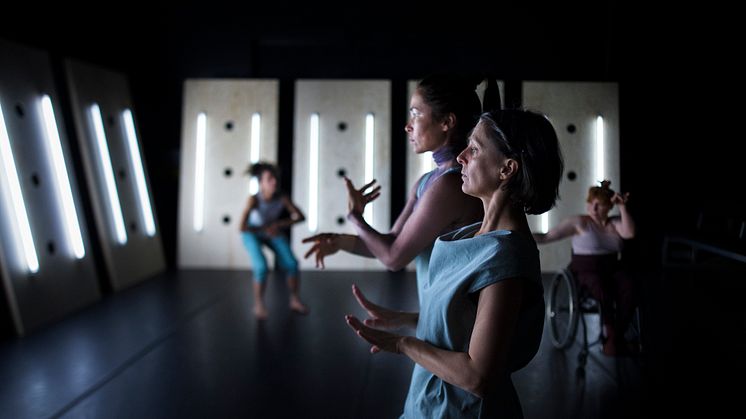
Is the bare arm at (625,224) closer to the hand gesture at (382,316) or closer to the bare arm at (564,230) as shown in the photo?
the bare arm at (564,230)

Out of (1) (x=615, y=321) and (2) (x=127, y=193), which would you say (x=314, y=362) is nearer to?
(1) (x=615, y=321)

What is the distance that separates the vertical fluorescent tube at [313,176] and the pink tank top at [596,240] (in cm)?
349

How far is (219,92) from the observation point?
694 centimetres

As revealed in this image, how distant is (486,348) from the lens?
1.21m

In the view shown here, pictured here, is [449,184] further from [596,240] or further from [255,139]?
[255,139]

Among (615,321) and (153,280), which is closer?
(615,321)

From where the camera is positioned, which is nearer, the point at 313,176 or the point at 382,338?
the point at 382,338

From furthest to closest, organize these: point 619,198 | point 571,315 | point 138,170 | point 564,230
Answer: point 138,170
point 571,315
point 564,230
point 619,198

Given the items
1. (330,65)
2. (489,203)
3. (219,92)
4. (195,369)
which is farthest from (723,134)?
(219,92)

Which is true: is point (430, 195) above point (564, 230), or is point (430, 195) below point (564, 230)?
above

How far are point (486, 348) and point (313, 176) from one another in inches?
223

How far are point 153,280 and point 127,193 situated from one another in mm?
875

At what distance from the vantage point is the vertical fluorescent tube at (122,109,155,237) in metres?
6.46

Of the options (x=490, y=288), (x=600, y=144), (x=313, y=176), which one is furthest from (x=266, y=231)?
(x=490, y=288)
